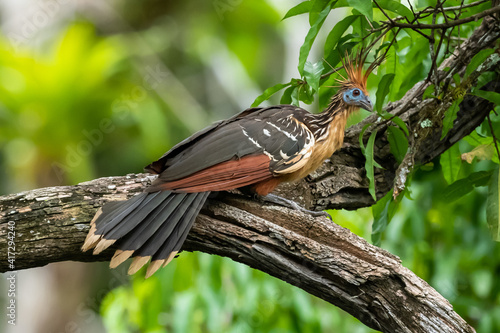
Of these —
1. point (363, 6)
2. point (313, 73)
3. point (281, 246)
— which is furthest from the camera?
point (313, 73)

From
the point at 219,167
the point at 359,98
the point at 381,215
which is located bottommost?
the point at 219,167

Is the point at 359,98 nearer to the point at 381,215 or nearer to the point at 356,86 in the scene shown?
the point at 356,86

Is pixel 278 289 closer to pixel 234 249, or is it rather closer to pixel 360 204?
pixel 360 204

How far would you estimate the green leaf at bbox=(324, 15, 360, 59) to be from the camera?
7.68 feet

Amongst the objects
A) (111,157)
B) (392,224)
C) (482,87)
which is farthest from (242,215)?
(111,157)

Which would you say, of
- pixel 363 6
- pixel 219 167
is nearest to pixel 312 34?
pixel 363 6

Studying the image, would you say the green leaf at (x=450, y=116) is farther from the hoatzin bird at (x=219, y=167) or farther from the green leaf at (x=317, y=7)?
the green leaf at (x=317, y=7)

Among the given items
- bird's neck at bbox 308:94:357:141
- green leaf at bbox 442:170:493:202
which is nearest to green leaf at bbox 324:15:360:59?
bird's neck at bbox 308:94:357:141

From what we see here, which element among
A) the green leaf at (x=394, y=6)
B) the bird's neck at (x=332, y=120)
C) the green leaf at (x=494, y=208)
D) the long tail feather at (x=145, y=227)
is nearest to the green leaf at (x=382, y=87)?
the green leaf at (x=394, y=6)

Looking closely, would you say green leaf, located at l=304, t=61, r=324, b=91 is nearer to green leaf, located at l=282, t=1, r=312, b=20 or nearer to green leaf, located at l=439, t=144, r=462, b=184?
green leaf, located at l=282, t=1, r=312, b=20

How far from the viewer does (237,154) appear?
235 centimetres

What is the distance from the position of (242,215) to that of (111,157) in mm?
7203

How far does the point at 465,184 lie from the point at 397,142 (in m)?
0.38

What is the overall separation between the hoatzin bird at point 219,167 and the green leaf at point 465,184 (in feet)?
1.87
